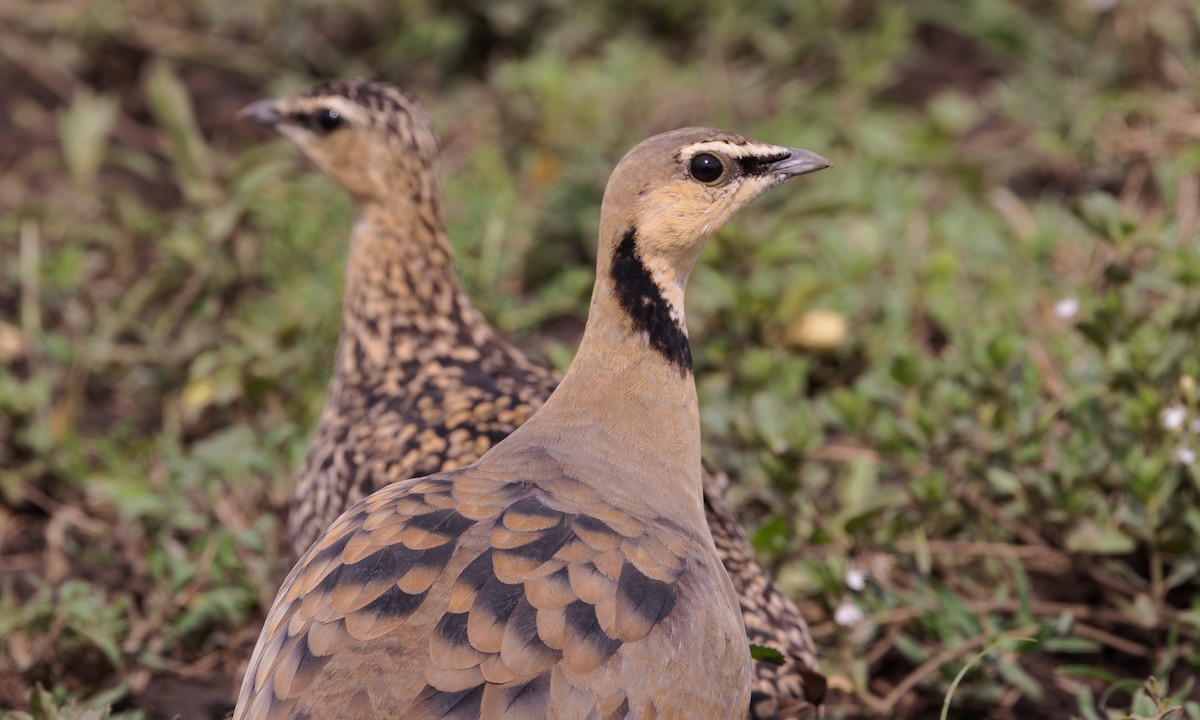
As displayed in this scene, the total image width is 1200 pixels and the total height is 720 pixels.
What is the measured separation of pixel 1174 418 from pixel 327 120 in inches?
97.8

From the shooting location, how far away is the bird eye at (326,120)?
4.57m

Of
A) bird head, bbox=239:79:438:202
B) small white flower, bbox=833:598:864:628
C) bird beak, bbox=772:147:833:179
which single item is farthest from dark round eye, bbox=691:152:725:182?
bird head, bbox=239:79:438:202

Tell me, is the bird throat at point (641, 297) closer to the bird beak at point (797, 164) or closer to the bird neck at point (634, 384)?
the bird neck at point (634, 384)

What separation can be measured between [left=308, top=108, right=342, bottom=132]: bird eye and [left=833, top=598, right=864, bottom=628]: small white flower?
6.60ft

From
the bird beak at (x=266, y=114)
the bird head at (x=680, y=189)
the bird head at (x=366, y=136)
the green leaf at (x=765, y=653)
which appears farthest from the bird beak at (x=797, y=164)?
the bird beak at (x=266, y=114)

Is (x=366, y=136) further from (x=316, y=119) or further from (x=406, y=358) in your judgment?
(x=406, y=358)

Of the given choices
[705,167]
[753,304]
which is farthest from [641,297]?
[753,304]

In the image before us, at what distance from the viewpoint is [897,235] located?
225 inches

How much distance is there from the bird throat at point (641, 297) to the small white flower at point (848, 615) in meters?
0.92

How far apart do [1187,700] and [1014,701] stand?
1.32 feet

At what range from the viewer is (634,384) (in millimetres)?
3297

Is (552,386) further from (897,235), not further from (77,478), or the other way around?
(897,235)

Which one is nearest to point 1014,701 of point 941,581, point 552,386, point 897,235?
point 941,581

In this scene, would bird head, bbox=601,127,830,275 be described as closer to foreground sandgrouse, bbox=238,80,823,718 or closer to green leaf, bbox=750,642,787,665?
foreground sandgrouse, bbox=238,80,823,718
